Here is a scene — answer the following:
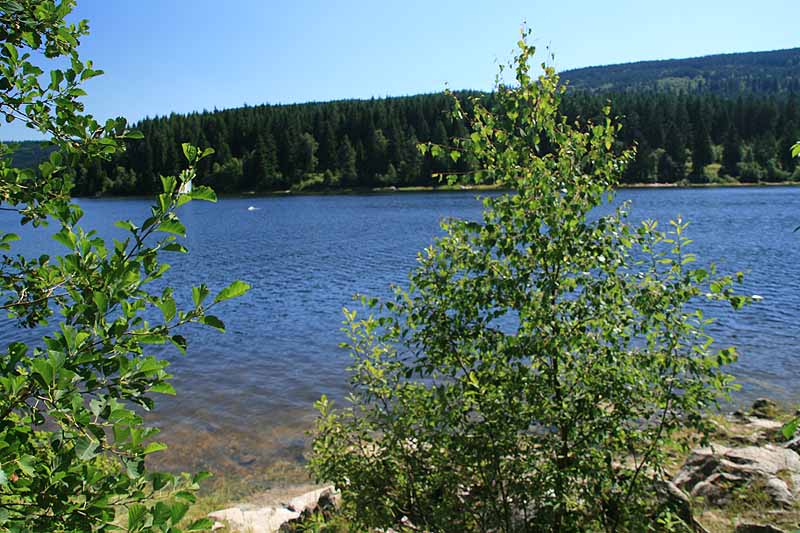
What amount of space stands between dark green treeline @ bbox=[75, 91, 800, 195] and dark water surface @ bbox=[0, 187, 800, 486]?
77.6 meters

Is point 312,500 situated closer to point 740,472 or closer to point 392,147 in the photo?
point 740,472

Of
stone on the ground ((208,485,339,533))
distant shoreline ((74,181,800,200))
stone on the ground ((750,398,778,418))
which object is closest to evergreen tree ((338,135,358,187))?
distant shoreline ((74,181,800,200))

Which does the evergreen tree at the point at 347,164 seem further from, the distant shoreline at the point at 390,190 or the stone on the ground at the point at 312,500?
the stone on the ground at the point at 312,500

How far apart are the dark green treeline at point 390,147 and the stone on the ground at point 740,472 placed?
123704 mm

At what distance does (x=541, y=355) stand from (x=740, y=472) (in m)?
5.55

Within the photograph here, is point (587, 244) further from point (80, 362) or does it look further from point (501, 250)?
point (80, 362)

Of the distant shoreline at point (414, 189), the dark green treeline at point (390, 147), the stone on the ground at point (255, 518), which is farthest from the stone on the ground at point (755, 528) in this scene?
the dark green treeline at point (390, 147)

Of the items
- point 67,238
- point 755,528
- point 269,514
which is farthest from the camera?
point 269,514

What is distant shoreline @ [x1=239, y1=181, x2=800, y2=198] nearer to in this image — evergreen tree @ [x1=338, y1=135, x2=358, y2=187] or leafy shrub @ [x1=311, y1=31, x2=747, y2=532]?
evergreen tree @ [x1=338, y1=135, x2=358, y2=187]

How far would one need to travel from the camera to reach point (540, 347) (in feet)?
16.7

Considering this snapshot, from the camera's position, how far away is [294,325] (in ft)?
79.0

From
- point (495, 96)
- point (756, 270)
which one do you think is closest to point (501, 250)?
point (495, 96)

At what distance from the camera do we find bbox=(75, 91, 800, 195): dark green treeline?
133000 millimetres

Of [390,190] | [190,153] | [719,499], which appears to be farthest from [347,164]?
[190,153]
